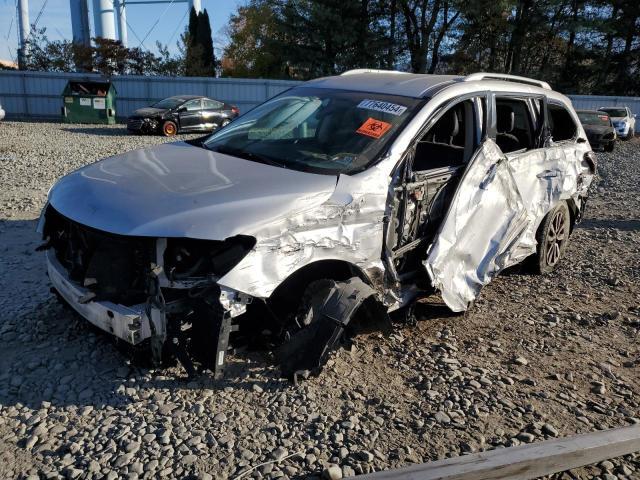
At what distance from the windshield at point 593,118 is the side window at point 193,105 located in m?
13.6

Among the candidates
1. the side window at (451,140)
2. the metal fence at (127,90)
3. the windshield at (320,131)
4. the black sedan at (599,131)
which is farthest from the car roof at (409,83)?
the metal fence at (127,90)

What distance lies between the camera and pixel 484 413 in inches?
132

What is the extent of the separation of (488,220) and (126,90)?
2437cm

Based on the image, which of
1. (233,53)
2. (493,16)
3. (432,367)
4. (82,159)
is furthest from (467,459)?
(233,53)

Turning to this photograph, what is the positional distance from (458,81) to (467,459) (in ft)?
9.62

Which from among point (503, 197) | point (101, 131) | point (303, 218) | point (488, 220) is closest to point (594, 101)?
point (101, 131)

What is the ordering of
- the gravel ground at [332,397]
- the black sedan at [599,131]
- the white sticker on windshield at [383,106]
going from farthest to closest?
the black sedan at [599,131] < the white sticker on windshield at [383,106] < the gravel ground at [332,397]

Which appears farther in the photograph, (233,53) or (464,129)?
(233,53)

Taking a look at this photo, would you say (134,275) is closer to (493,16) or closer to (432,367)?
(432,367)

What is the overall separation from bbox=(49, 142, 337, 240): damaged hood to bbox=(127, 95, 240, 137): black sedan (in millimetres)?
15515

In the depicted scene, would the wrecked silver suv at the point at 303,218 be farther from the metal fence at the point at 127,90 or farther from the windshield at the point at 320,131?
the metal fence at the point at 127,90

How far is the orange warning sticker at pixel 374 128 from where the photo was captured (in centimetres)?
394

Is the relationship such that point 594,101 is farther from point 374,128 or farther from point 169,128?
point 374,128

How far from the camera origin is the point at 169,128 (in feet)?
62.6
